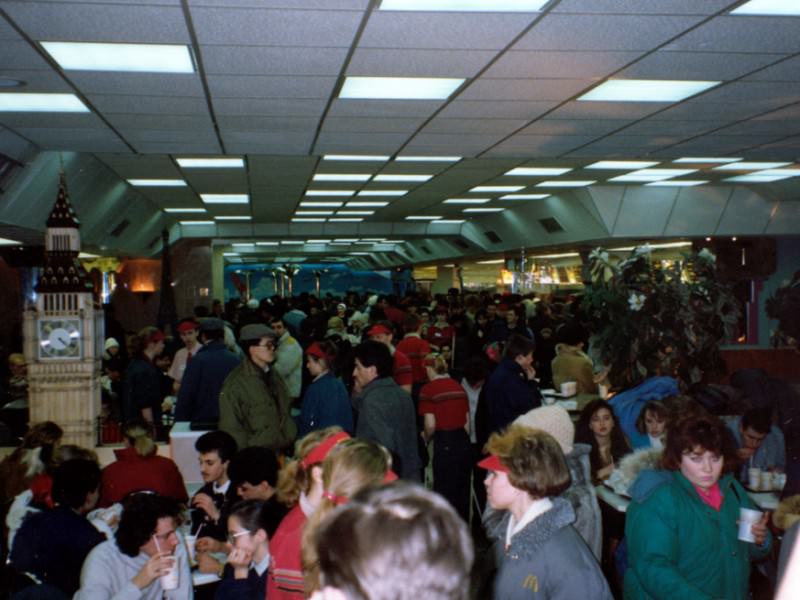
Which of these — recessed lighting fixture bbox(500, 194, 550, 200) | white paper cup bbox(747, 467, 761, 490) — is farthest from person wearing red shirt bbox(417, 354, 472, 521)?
recessed lighting fixture bbox(500, 194, 550, 200)

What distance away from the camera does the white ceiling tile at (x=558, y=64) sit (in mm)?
4629

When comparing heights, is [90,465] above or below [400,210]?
below

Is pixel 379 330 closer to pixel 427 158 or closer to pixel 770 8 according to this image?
pixel 427 158

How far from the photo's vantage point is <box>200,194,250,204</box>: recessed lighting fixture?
1236cm

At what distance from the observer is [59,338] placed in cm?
733

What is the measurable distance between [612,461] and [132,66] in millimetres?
3795

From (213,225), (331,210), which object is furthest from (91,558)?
(213,225)

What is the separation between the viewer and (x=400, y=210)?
1612 cm

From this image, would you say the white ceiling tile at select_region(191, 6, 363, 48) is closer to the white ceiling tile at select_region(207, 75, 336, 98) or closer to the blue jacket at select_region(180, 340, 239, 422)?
the white ceiling tile at select_region(207, 75, 336, 98)

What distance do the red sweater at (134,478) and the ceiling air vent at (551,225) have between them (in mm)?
10945

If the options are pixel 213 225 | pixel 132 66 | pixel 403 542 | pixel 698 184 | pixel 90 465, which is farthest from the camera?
pixel 213 225

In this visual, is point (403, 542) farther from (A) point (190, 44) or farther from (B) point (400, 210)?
(B) point (400, 210)

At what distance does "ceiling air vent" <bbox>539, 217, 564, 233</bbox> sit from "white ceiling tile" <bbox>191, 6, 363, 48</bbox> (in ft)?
35.6

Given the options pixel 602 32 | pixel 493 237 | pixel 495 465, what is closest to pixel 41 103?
pixel 602 32
